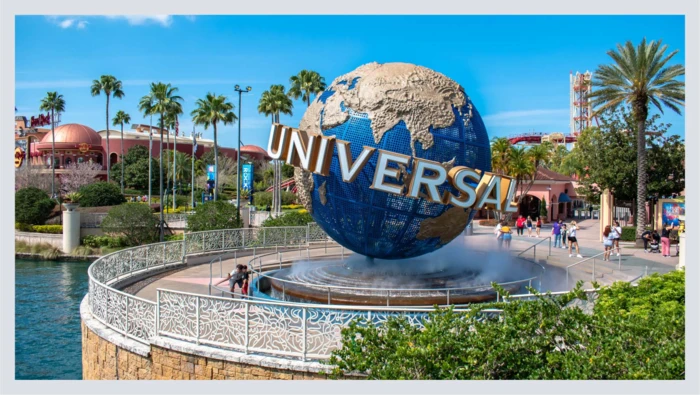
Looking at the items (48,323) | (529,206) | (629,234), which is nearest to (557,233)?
(629,234)

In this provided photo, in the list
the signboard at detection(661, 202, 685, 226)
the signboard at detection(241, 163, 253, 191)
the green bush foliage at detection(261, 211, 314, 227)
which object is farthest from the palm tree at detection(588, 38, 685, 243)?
the signboard at detection(241, 163, 253, 191)

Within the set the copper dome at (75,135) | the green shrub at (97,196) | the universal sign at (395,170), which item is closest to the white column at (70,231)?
the green shrub at (97,196)

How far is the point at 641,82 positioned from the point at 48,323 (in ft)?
98.2

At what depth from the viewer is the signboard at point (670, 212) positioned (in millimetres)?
30672

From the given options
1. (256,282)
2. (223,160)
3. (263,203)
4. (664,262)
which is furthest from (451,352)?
(223,160)

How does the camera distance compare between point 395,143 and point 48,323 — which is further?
point 48,323

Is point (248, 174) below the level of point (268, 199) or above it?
above

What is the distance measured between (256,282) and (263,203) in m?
44.7

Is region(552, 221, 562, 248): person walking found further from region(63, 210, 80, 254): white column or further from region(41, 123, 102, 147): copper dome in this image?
region(41, 123, 102, 147): copper dome

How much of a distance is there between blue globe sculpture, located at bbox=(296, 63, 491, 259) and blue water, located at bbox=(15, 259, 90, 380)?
9038mm

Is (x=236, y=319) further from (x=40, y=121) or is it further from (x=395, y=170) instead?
(x=40, y=121)

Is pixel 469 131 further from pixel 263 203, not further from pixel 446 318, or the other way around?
pixel 263 203

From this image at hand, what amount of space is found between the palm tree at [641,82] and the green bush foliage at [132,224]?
2832 cm

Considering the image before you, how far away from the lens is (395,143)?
14188 mm
